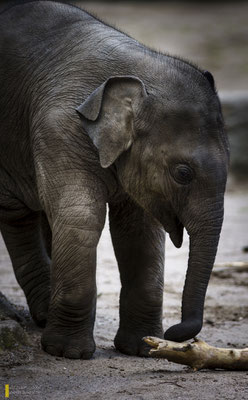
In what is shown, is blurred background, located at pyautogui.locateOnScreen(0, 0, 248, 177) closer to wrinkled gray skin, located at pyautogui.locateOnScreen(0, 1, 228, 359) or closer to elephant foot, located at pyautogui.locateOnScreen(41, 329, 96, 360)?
wrinkled gray skin, located at pyautogui.locateOnScreen(0, 1, 228, 359)

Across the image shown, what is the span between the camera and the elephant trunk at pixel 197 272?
5281 mm

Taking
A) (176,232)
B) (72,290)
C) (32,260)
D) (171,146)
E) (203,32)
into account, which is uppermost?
(203,32)

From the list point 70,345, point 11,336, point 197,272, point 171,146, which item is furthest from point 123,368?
point 171,146

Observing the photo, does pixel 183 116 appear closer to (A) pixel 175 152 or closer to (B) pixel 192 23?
(A) pixel 175 152

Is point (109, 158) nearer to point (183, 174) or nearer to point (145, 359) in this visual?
point (183, 174)

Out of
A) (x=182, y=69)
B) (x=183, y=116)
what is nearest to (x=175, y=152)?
(x=183, y=116)

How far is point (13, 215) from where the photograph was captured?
6938mm

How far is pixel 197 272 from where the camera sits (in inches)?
215

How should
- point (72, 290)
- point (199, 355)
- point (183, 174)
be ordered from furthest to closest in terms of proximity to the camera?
point (72, 290), point (183, 174), point (199, 355)

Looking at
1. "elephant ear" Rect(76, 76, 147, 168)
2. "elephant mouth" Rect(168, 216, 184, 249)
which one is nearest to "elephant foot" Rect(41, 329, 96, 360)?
"elephant mouth" Rect(168, 216, 184, 249)

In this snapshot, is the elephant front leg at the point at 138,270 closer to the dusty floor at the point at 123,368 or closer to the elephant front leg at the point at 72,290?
the dusty floor at the point at 123,368

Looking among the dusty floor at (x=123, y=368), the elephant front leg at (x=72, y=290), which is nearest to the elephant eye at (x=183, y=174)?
the elephant front leg at (x=72, y=290)

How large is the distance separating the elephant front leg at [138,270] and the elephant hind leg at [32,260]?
2.53ft

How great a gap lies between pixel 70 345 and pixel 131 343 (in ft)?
1.96
